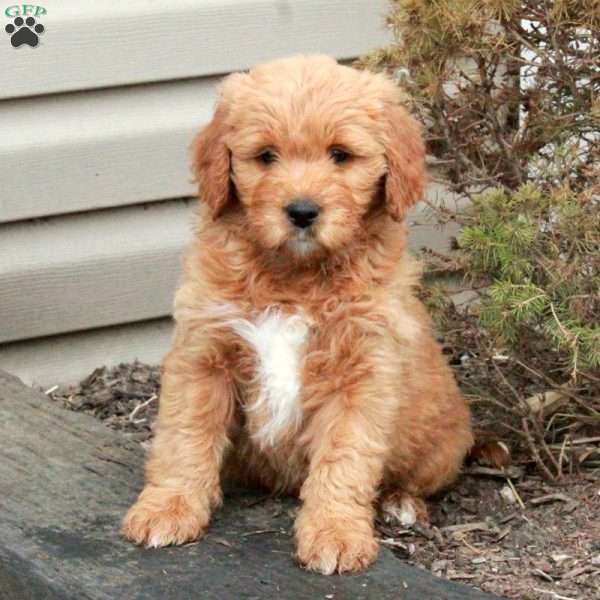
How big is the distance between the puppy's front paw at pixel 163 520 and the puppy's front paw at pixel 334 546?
0.99 ft

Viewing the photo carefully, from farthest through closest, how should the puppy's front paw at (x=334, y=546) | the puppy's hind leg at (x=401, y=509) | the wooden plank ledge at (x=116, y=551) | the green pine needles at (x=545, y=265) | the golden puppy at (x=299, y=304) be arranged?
the puppy's hind leg at (x=401, y=509) < the green pine needles at (x=545, y=265) < the golden puppy at (x=299, y=304) < the puppy's front paw at (x=334, y=546) < the wooden plank ledge at (x=116, y=551)

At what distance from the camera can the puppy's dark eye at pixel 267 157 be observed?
4.06m

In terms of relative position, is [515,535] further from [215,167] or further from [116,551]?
[215,167]

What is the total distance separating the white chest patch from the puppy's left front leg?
0.11 m

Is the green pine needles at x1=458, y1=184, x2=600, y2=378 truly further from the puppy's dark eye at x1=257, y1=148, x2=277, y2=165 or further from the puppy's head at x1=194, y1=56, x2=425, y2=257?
the puppy's dark eye at x1=257, y1=148, x2=277, y2=165

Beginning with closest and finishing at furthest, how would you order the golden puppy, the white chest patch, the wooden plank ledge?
the wooden plank ledge, the golden puppy, the white chest patch

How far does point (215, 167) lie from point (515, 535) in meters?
1.47

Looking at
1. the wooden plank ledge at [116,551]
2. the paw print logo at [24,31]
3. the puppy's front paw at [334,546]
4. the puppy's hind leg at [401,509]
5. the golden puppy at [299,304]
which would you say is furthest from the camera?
the paw print logo at [24,31]

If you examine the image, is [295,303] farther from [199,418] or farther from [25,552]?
[25,552]

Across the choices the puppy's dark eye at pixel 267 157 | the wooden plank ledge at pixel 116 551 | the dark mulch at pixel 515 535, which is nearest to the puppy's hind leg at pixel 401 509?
the dark mulch at pixel 515 535

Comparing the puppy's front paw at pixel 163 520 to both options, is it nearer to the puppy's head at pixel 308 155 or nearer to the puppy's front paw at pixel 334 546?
the puppy's front paw at pixel 334 546

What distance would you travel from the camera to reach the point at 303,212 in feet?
12.9

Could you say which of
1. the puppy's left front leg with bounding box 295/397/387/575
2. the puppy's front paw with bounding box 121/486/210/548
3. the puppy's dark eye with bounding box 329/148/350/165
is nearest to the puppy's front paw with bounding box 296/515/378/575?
the puppy's left front leg with bounding box 295/397/387/575

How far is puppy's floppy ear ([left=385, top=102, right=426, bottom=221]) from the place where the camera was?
13.6ft
